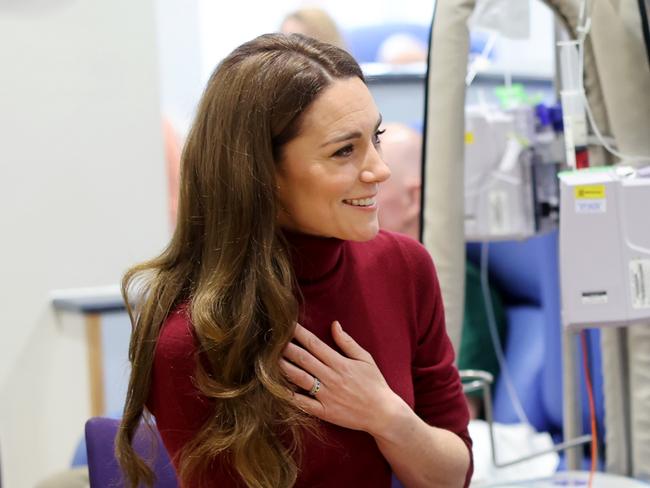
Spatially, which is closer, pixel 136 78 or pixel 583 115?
pixel 583 115

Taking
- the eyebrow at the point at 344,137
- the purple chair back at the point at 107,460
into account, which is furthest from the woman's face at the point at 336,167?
the purple chair back at the point at 107,460

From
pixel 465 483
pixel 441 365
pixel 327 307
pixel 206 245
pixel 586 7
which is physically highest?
pixel 586 7

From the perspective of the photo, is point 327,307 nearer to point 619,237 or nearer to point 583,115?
point 619,237

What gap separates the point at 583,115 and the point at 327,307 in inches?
25.6

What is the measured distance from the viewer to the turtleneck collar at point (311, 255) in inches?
54.2

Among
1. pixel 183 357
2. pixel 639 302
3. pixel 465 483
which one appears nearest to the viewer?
pixel 183 357

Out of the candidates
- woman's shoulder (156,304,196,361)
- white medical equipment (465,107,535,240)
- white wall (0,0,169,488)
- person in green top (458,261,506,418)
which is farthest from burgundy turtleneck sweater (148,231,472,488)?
white wall (0,0,169,488)

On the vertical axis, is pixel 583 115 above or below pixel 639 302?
above

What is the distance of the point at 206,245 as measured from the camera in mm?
1340

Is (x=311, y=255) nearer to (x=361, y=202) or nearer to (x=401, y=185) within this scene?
(x=361, y=202)

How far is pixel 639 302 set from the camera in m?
1.62

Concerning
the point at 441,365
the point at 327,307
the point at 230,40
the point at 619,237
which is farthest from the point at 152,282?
the point at 230,40

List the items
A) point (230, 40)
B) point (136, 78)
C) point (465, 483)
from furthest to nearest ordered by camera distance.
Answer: point (230, 40) → point (136, 78) → point (465, 483)

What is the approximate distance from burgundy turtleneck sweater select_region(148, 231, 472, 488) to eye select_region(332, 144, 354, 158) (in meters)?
0.12
